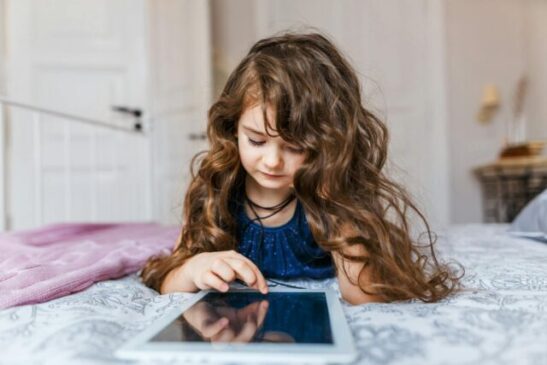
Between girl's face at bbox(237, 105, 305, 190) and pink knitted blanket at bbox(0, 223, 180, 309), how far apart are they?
0.27 metres

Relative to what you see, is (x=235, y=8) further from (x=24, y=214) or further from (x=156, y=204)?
(x=24, y=214)

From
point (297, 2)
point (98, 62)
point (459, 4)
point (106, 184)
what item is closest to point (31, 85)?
point (98, 62)

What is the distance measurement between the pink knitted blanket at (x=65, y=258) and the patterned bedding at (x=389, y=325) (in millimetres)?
25

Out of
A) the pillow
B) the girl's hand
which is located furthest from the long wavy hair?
the pillow

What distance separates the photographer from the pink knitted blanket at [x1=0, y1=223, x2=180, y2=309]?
1.90 ft

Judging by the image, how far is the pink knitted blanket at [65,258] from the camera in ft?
1.90

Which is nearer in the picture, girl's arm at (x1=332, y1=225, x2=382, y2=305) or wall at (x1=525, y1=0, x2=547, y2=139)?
girl's arm at (x1=332, y1=225, x2=382, y2=305)

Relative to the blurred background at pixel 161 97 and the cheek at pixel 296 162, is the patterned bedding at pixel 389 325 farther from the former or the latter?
the blurred background at pixel 161 97

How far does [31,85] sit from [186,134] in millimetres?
823

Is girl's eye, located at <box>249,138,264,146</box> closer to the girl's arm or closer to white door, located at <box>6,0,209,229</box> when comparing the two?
the girl's arm

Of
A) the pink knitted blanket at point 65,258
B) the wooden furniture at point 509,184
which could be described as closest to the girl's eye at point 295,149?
the pink knitted blanket at point 65,258

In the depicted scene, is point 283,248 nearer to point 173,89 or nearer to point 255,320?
point 255,320

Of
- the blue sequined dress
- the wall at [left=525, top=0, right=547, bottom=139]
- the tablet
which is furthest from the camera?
the wall at [left=525, top=0, right=547, bottom=139]

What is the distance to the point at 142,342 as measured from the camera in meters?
0.36
